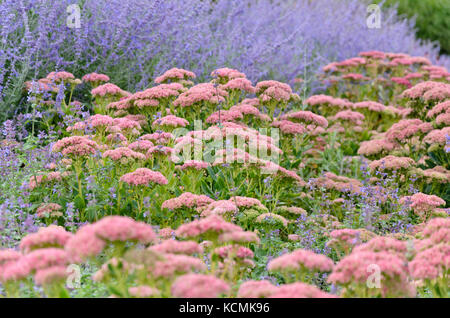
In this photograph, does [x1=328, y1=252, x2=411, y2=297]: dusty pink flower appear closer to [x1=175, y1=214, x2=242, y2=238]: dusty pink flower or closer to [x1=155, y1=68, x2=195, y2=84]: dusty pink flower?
[x1=175, y1=214, x2=242, y2=238]: dusty pink flower

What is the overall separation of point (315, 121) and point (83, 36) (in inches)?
96.9

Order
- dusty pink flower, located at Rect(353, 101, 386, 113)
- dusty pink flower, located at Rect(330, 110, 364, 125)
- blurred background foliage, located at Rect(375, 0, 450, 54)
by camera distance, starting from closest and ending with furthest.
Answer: dusty pink flower, located at Rect(330, 110, 364, 125)
dusty pink flower, located at Rect(353, 101, 386, 113)
blurred background foliage, located at Rect(375, 0, 450, 54)

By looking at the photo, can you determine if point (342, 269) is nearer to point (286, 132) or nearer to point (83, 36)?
point (286, 132)

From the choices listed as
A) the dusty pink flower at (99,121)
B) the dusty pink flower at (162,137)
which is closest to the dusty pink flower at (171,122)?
the dusty pink flower at (162,137)

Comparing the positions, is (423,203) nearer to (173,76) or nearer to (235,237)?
(235,237)

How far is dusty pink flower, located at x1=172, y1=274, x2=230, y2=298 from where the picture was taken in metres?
1.82

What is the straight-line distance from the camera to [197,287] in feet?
6.00

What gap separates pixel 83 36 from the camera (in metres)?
5.56

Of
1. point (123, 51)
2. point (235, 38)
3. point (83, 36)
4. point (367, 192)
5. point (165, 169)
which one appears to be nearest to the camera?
point (165, 169)

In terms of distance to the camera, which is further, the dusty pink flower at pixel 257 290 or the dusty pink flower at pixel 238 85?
the dusty pink flower at pixel 238 85

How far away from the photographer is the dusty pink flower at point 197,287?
1.82 meters

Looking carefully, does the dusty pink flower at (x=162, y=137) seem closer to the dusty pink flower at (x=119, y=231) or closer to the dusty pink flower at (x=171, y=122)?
the dusty pink flower at (x=171, y=122)

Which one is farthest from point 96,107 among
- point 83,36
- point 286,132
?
point 286,132

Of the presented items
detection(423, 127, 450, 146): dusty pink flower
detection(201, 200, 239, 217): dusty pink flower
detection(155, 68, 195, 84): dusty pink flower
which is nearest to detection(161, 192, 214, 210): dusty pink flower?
detection(201, 200, 239, 217): dusty pink flower
